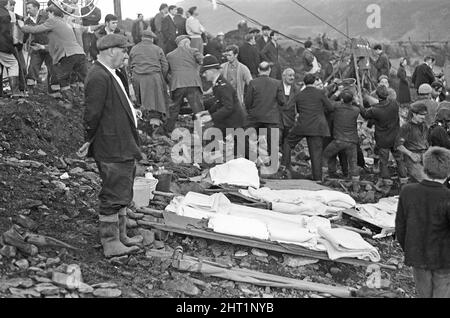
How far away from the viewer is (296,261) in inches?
255

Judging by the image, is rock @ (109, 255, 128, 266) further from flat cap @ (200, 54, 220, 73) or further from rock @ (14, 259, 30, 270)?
flat cap @ (200, 54, 220, 73)

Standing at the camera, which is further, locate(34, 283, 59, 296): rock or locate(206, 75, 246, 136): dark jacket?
locate(206, 75, 246, 136): dark jacket

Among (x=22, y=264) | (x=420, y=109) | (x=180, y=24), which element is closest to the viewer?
(x=22, y=264)

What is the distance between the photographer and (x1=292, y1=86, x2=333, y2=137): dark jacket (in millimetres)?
9453

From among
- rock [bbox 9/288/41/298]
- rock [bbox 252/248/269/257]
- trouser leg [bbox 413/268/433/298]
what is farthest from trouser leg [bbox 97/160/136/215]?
trouser leg [bbox 413/268/433/298]

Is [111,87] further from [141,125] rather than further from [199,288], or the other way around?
[141,125]

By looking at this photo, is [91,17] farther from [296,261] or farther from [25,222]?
[296,261]

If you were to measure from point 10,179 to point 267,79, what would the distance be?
429 centimetres

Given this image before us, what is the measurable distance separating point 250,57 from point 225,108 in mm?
3291

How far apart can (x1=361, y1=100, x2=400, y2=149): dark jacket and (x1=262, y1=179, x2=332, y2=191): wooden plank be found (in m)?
1.39

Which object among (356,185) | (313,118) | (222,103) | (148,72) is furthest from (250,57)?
(356,185)

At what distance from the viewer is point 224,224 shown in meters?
6.61

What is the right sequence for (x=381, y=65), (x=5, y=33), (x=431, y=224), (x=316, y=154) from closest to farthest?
(x=431, y=224), (x=5, y=33), (x=316, y=154), (x=381, y=65)

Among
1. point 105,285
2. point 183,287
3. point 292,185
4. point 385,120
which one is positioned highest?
point 385,120
